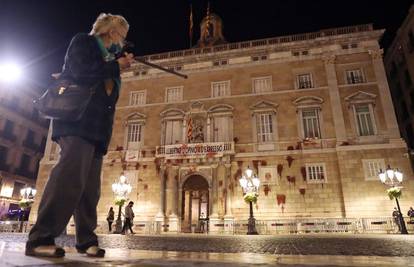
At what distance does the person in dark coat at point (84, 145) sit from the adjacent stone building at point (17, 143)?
27.4 m

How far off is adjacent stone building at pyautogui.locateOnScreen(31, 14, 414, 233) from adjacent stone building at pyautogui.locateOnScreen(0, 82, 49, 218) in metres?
6.34

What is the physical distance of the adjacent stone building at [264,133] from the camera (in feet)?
56.5

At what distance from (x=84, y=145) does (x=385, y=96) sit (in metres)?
20.4

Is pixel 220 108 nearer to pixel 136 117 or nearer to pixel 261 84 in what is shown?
pixel 261 84

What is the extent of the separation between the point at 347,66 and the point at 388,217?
9938 millimetres

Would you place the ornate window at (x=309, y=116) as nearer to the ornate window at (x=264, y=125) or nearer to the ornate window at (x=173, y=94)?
the ornate window at (x=264, y=125)

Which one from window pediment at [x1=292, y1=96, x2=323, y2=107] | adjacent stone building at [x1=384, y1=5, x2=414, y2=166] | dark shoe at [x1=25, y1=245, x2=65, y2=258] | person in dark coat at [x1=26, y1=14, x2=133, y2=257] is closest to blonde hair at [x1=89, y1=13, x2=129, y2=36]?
person in dark coat at [x1=26, y1=14, x2=133, y2=257]

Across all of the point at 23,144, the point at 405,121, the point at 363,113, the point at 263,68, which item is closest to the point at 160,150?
the point at 263,68

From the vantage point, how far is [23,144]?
28.3 metres

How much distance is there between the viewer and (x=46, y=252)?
1.79 m

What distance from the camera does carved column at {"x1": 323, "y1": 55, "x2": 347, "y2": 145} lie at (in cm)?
1814

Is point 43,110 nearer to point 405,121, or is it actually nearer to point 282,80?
point 282,80

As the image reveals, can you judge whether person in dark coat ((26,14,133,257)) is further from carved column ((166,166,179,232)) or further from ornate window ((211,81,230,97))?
ornate window ((211,81,230,97))

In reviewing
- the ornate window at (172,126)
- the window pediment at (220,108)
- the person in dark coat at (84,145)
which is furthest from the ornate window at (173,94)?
the person in dark coat at (84,145)
